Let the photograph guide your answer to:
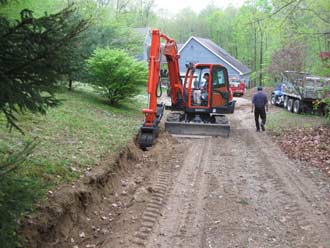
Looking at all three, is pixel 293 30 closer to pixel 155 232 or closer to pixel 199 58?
pixel 155 232

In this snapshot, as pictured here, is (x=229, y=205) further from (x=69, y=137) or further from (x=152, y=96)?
(x=152, y=96)

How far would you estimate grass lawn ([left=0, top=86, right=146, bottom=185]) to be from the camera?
668 cm

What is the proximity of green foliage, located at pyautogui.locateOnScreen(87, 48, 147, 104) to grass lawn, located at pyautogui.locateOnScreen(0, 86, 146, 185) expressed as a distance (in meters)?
1.54

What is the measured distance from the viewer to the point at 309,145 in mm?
12594

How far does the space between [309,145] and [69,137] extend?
7.38m

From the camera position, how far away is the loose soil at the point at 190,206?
5.45 meters

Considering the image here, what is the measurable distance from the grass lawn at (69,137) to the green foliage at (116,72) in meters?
1.54

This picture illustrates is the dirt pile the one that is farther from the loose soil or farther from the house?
the house

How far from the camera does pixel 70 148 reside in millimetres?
8352

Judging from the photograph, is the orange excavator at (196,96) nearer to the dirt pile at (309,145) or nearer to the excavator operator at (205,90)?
the excavator operator at (205,90)

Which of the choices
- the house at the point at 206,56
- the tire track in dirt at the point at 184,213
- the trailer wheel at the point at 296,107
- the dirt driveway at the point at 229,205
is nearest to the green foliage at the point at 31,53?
the dirt driveway at the point at 229,205

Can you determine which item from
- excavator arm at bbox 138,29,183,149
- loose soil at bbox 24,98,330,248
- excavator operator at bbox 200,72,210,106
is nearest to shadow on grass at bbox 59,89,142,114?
excavator operator at bbox 200,72,210,106

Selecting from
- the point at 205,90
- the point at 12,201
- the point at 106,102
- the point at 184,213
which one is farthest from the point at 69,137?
the point at 106,102

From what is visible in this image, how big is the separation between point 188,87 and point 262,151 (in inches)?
197
